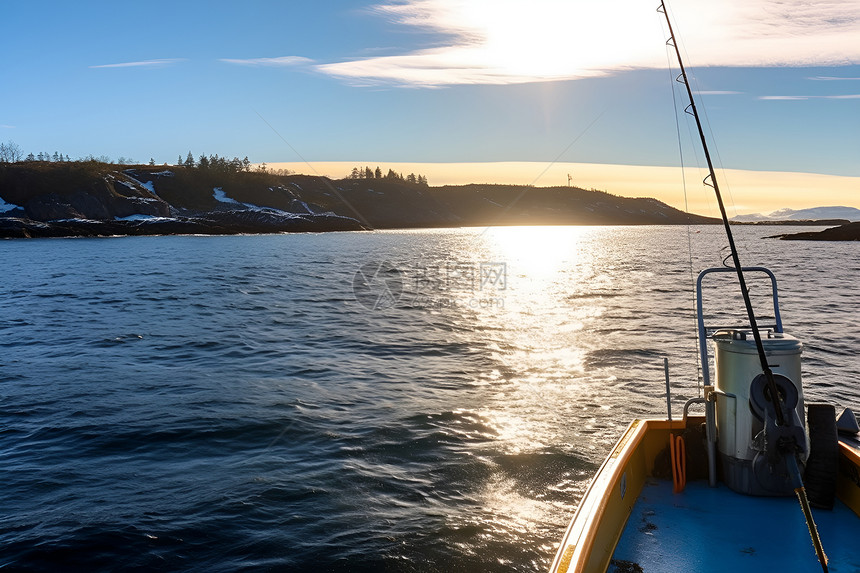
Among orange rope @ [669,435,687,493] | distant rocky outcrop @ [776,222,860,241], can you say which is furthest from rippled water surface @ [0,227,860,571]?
distant rocky outcrop @ [776,222,860,241]

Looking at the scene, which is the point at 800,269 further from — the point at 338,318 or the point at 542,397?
the point at 542,397

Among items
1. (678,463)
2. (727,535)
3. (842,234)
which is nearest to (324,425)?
(678,463)

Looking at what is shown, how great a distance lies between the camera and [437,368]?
1844cm

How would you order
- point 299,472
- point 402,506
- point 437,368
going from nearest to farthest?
point 402,506
point 299,472
point 437,368

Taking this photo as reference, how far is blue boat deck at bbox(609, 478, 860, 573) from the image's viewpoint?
5.84m

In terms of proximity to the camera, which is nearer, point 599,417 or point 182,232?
point 599,417

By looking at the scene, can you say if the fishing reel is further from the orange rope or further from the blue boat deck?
the orange rope

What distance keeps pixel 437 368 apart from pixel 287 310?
51.6ft

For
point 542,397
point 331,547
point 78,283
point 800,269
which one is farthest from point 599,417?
point 800,269

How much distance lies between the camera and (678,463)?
24.1 ft

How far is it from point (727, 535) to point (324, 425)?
8.31 m

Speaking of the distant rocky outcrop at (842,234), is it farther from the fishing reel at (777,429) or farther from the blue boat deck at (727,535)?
the fishing reel at (777,429)

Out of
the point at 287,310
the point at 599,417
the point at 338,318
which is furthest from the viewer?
the point at 287,310

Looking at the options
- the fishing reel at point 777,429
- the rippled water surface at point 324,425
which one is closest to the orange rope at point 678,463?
the fishing reel at point 777,429
